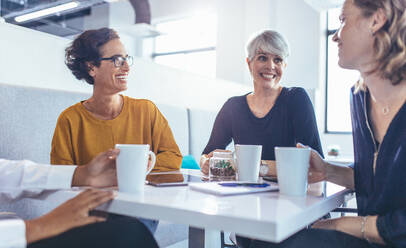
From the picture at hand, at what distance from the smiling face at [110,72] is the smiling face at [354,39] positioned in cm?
89

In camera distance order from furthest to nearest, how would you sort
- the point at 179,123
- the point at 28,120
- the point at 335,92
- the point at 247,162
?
the point at 335,92 → the point at 179,123 → the point at 28,120 → the point at 247,162

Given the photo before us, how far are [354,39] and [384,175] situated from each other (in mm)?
413

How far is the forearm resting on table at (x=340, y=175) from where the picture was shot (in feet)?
3.83

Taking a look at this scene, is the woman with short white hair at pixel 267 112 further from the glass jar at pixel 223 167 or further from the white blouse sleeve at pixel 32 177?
the white blouse sleeve at pixel 32 177

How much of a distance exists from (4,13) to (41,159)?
18.6 feet

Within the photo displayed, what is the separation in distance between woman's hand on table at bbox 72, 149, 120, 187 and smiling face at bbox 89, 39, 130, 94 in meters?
0.58

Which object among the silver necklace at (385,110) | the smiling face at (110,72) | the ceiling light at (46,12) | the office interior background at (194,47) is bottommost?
the silver necklace at (385,110)

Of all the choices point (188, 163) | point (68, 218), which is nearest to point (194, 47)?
point (188, 163)

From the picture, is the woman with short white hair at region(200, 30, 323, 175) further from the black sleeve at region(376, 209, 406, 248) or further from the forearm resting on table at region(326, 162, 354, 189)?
the black sleeve at region(376, 209, 406, 248)

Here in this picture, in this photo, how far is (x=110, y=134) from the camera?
4.80 feet

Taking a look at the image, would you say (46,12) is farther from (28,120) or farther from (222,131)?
(222,131)

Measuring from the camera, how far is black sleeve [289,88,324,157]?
1779 mm

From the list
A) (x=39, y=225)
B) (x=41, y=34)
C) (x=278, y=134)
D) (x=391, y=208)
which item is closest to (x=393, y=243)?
(x=391, y=208)

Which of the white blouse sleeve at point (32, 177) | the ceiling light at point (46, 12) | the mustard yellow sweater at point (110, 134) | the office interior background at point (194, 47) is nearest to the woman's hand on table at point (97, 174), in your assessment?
the white blouse sleeve at point (32, 177)
